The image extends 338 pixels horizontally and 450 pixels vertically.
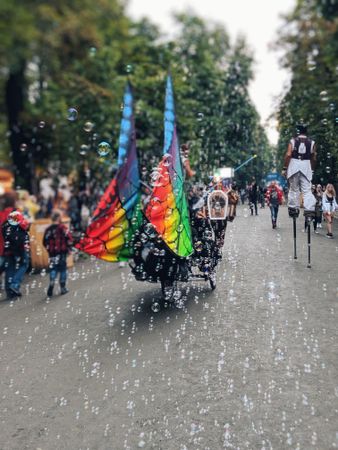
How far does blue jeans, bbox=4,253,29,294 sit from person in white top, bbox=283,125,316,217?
230 inches

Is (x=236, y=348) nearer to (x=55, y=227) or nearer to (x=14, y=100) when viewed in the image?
(x=55, y=227)

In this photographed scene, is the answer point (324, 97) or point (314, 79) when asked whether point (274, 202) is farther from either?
point (324, 97)

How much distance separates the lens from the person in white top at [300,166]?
9.02m

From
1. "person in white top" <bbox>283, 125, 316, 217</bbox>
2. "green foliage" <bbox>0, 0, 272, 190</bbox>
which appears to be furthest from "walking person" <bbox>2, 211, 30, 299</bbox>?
"person in white top" <bbox>283, 125, 316, 217</bbox>

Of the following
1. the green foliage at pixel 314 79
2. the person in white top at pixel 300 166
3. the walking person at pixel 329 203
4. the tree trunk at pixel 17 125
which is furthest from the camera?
the tree trunk at pixel 17 125

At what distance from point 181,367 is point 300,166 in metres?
5.16

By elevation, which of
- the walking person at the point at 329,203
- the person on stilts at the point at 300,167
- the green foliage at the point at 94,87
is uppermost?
the green foliage at the point at 94,87

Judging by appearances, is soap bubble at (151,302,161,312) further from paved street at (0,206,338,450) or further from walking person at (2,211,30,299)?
walking person at (2,211,30,299)

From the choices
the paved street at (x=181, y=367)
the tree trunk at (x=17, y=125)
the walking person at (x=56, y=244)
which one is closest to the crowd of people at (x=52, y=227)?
the walking person at (x=56, y=244)

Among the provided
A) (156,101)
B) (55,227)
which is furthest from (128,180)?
(156,101)

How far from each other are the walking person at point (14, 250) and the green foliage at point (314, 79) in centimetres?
686

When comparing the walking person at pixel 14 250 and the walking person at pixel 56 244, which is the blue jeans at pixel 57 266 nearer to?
the walking person at pixel 56 244

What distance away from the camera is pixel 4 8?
12578 mm

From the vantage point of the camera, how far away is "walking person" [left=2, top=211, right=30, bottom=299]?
1023cm
